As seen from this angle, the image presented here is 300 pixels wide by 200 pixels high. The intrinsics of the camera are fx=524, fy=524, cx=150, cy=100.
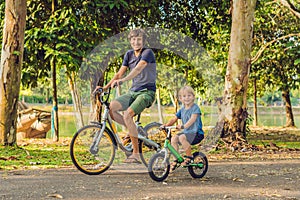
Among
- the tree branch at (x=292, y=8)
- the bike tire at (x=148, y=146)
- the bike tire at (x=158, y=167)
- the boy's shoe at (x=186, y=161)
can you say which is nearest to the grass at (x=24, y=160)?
the bike tire at (x=148, y=146)

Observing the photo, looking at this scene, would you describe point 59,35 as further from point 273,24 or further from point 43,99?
point 43,99

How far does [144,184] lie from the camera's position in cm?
632

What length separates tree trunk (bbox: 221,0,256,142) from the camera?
38.9 feet

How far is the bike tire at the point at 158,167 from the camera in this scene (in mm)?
6383

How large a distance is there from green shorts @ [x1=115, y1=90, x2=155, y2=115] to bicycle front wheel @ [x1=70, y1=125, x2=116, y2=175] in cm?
45

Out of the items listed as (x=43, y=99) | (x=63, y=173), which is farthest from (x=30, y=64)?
(x=43, y=99)

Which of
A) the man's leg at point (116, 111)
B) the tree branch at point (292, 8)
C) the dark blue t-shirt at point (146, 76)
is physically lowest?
the man's leg at point (116, 111)

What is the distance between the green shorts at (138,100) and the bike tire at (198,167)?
97 cm

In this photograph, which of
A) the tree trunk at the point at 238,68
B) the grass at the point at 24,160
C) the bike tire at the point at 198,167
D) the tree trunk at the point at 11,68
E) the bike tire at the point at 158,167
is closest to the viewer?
the bike tire at the point at 158,167

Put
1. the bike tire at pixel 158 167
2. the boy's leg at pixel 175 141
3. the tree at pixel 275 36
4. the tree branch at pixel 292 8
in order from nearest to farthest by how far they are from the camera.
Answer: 1. the bike tire at pixel 158 167
2. the boy's leg at pixel 175 141
3. the tree branch at pixel 292 8
4. the tree at pixel 275 36

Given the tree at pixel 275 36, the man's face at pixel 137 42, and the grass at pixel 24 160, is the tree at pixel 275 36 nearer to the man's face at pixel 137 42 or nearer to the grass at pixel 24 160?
the grass at pixel 24 160

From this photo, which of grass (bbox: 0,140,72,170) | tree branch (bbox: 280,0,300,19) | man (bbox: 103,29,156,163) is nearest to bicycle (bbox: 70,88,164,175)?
man (bbox: 103,29,156,163)

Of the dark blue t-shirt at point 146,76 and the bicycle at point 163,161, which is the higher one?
the dark blue t-shirt at point 146,76

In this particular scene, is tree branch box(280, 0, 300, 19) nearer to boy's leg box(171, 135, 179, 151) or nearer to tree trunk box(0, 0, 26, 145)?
tree trunk box(0, 0, 26, 145)
